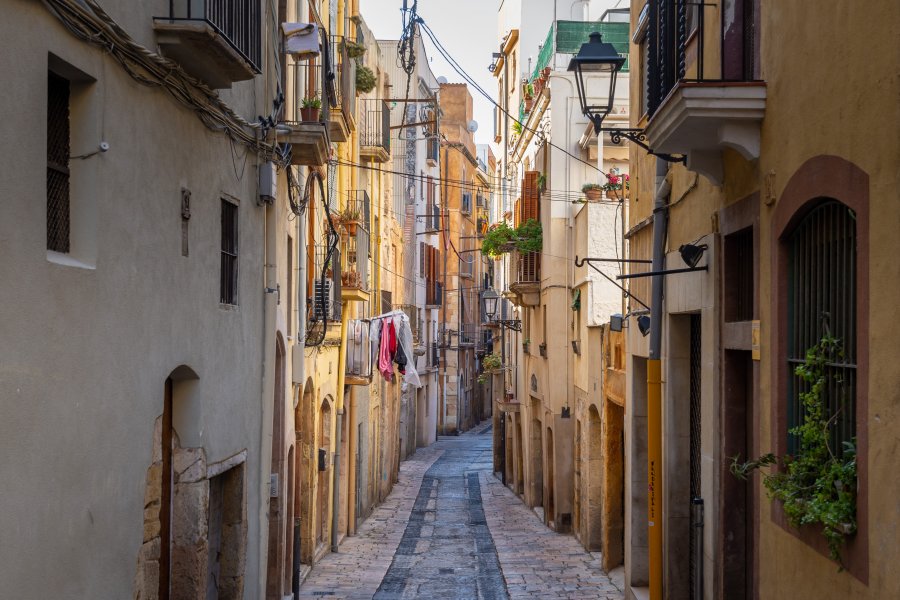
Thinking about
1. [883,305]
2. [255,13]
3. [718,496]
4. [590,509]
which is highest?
[255,13]

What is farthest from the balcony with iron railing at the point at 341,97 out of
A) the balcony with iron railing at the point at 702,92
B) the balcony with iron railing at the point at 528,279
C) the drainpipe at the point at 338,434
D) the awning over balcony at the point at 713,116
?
the awning over balcony at the point at 713,116

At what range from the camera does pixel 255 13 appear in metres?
9.93

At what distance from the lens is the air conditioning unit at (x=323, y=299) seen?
59.2 feet

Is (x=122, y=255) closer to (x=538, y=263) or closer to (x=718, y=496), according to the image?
(x=718, y=496)

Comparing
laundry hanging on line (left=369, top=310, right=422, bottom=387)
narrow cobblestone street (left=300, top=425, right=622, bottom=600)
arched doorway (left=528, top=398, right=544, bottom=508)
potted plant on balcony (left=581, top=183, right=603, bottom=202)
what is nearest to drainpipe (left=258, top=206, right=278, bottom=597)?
narrow cobblestone street (left=300, top=425, right=622, bottom=600)

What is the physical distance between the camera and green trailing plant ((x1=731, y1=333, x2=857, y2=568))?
5695 mm

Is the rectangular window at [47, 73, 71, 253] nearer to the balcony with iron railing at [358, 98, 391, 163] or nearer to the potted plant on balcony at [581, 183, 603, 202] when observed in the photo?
the potted plant on balcony at [581, 183, 603, 202]

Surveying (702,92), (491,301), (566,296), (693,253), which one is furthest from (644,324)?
(491,301)

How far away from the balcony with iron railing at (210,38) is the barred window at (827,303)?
14.5ft

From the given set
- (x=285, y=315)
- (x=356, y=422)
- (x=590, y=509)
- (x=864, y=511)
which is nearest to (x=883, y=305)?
(x=864, y=511)

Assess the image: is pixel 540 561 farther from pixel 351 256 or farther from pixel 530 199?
pixel 530 199

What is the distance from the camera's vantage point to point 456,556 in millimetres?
20797

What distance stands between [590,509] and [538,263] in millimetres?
9638

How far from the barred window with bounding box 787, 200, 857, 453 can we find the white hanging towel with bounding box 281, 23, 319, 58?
7800mm
